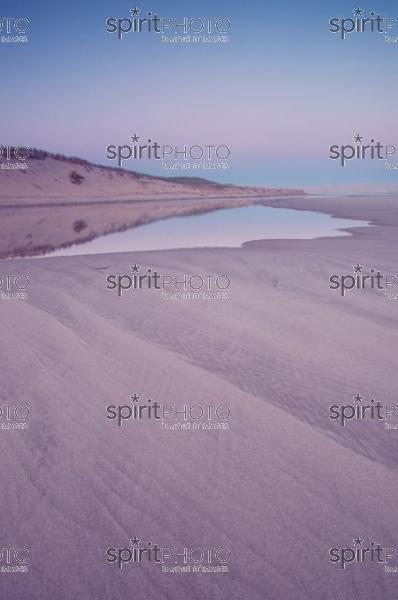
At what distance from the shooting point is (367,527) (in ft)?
7.11

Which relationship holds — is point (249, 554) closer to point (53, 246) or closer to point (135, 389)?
point (135, 389)

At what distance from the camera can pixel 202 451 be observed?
2.73m

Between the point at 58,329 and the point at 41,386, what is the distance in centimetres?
118

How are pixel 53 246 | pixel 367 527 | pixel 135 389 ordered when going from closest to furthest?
pixel 367 527 < pixel 135 389 < pixel 53 246

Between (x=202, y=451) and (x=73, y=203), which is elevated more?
(x=73, y=203)

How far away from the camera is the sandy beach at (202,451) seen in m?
1.99

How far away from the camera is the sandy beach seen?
1.99 m

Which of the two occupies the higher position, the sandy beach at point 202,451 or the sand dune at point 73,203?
the sand dune at point 73,203

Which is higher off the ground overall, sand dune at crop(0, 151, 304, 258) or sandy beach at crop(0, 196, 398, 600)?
sand dune at crop(0, 151, 304, 258)

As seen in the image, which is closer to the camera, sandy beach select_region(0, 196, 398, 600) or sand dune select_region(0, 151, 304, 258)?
sandy beach select_region(0, 196, 398, 600)

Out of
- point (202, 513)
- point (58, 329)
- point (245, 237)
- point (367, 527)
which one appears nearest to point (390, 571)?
point (367, 527)

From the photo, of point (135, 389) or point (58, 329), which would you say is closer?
point (135, 389)

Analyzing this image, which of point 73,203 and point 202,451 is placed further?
point 73,203

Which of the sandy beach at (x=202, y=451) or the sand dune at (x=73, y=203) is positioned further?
the sand dune at (x=73, y=203)
